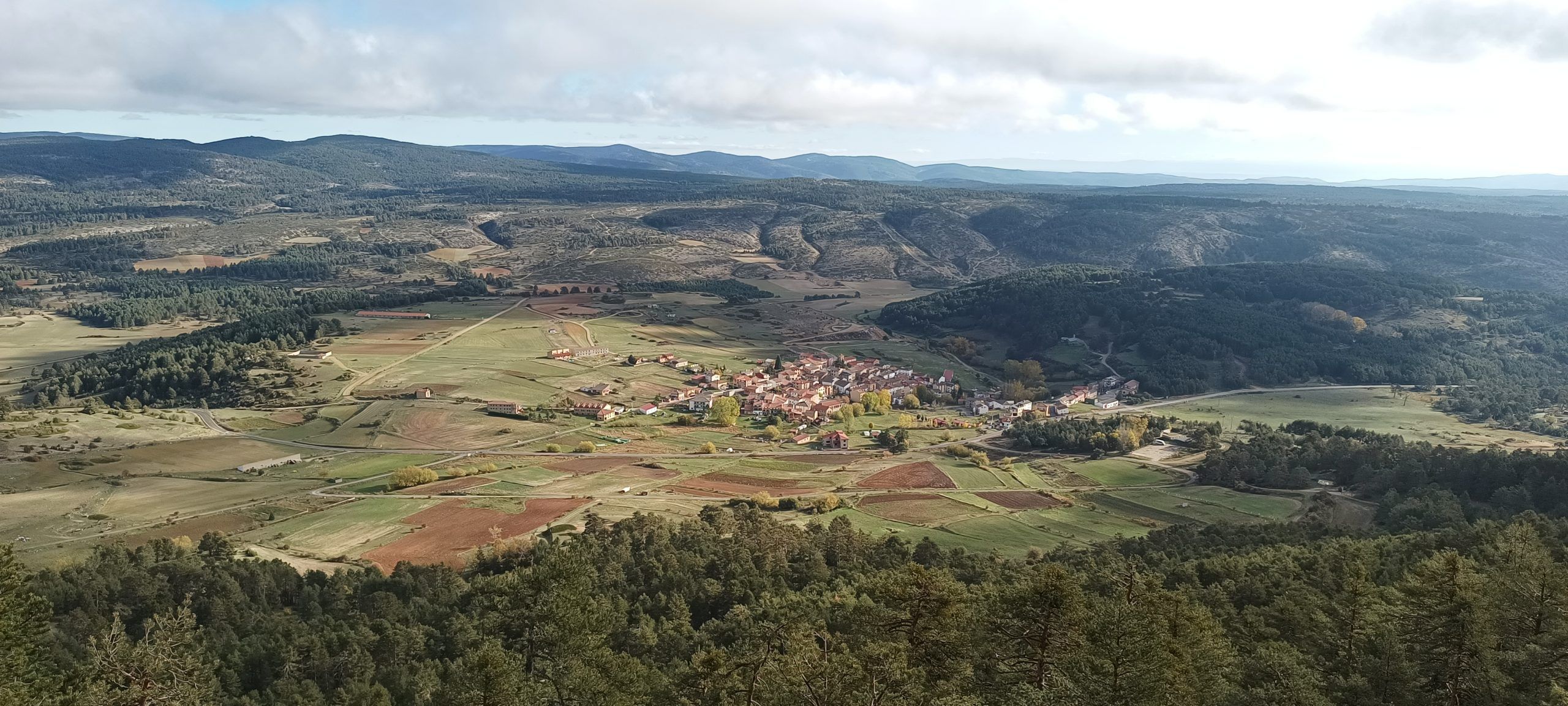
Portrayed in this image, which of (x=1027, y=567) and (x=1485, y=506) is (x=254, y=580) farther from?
(x=1485, y=506)

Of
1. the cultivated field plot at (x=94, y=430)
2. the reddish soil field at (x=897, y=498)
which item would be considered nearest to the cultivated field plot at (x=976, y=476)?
the reddish soil field at (x=897, y=498)

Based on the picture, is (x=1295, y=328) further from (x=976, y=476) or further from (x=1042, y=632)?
(x=1042, y=632)

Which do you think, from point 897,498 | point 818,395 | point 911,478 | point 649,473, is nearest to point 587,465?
point 649,473

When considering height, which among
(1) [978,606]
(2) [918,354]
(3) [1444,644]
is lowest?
(2) [918,354]

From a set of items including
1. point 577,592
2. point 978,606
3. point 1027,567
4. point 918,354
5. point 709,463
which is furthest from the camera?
point 918,354

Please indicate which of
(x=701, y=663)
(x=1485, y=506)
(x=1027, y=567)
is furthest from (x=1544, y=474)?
(x=701, y=663)

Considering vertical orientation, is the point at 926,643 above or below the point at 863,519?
above

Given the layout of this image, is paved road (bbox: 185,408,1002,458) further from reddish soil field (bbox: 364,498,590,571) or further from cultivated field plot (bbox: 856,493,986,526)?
cultivated field plot (bbox: 856,493,986,526)
